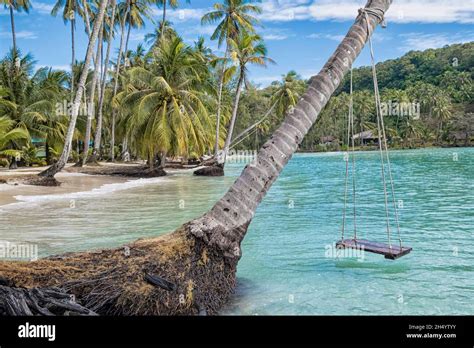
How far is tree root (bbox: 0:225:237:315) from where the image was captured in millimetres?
4309

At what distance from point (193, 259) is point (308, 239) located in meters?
5.91

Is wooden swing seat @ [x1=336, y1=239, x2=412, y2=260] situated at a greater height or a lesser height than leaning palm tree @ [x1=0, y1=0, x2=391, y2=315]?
lesser

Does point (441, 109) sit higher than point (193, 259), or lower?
higher

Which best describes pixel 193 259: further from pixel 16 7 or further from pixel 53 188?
pixel 16 7

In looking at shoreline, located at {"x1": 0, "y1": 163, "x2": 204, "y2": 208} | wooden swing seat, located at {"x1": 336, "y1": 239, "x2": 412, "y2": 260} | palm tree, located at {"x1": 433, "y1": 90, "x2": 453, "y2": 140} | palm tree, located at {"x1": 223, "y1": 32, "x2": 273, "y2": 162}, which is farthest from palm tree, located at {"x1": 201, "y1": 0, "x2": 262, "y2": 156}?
palm tree, located at {"x1": 433, "y1": 90, "x2": 453, "y2": 140}

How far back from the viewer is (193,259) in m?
4.96

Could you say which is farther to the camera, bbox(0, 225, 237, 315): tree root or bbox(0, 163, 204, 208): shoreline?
bbox(0, 163, 204, 208): shoreline

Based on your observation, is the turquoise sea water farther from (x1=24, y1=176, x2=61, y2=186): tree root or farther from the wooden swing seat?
(x1=24, y1=176, x2=61, y2=186): tree root

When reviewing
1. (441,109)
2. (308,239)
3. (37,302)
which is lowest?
(308,239)

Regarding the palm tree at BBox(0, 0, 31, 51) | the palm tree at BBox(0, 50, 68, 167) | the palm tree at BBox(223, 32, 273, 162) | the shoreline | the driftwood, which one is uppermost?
the palm tree at BBox(0, 0, 31, 51)

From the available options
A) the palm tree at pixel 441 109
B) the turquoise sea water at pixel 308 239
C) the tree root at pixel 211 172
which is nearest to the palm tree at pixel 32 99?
the tree root at pixel 211 172

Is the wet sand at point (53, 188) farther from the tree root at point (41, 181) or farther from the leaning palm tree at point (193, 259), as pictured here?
the leaning palm tree at point (193, 259)

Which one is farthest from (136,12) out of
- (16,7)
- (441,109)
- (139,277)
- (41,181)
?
(441,109)
